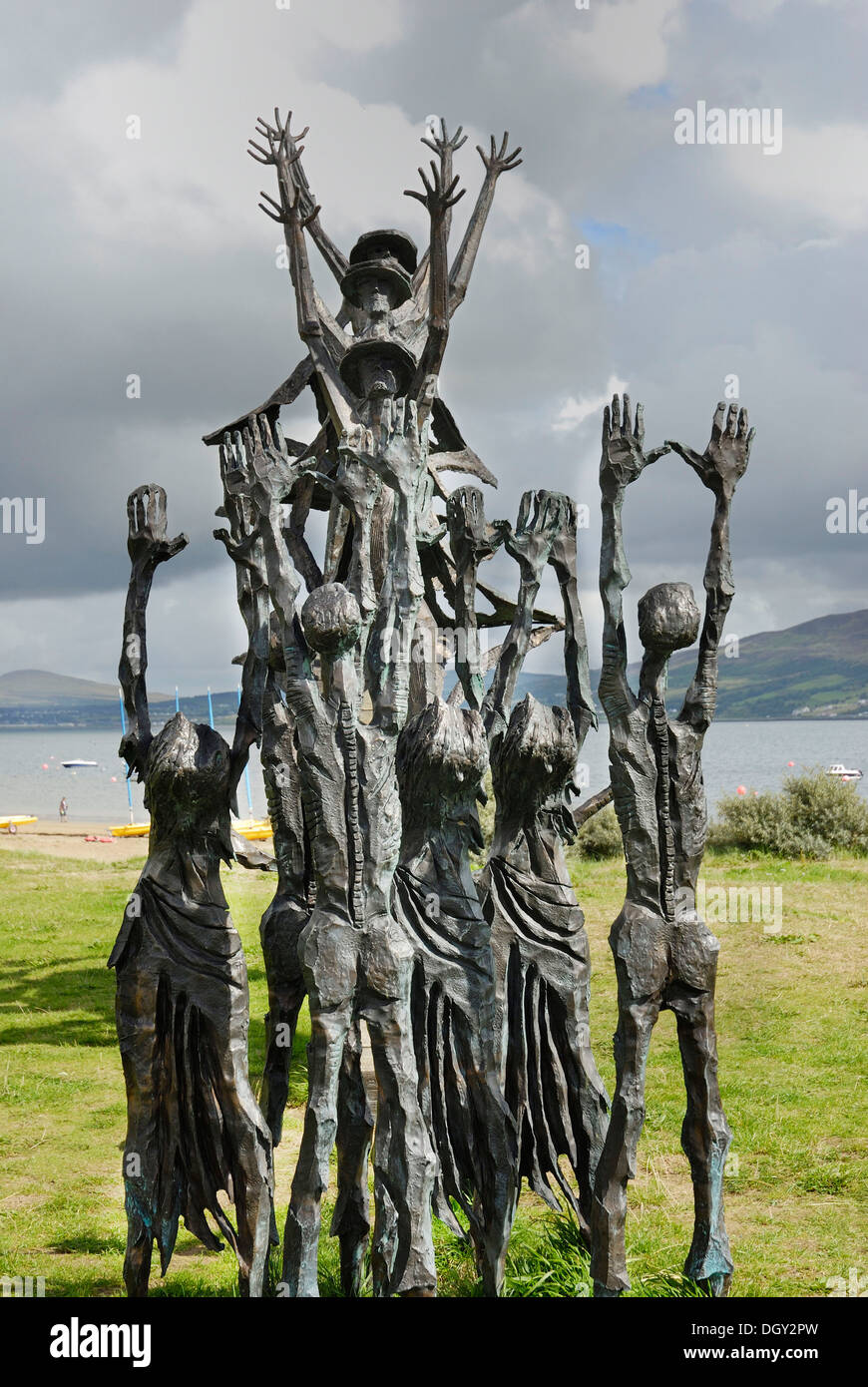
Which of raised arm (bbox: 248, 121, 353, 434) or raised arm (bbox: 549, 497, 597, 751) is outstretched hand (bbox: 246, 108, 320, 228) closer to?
raised arm (bbox: 248, 121, 353, 434)

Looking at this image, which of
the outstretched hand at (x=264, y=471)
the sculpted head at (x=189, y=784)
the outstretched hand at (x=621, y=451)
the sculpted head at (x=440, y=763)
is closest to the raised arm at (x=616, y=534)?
the outstretched hand at (x=621, y=451)

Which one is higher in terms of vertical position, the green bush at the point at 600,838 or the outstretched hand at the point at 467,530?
the outstretched hand at the point at 467,530

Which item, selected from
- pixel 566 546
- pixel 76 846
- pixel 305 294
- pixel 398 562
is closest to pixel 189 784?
pixel 398 562

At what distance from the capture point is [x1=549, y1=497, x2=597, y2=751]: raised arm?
223 inches

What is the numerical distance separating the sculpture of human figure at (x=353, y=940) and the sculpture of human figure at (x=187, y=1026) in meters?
0.37

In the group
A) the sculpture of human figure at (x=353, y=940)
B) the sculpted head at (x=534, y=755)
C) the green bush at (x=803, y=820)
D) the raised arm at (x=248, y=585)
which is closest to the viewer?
the sculpture of human figure at (x=353, y=940)

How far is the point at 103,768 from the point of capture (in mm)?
74062

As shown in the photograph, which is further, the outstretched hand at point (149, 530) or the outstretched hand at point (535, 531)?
the outstretched hand at point (535, 531)

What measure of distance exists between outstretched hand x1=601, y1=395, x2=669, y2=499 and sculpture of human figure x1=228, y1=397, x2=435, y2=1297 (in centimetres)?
109

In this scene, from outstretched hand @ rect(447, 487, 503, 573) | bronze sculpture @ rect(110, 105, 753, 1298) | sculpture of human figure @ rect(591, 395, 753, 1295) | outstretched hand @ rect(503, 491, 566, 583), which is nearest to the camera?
bronze sculpture @ rect(110, 105, 753, 1298)

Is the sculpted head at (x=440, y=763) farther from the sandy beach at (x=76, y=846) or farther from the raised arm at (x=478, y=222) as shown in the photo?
the sandy beach at (x=76, y=846)

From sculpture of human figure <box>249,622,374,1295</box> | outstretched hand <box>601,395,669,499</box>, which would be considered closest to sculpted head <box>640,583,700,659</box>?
outstretched hand <box>601,395,669,499</box>

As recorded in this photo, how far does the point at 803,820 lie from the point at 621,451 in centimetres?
1364

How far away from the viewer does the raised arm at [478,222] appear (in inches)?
337
